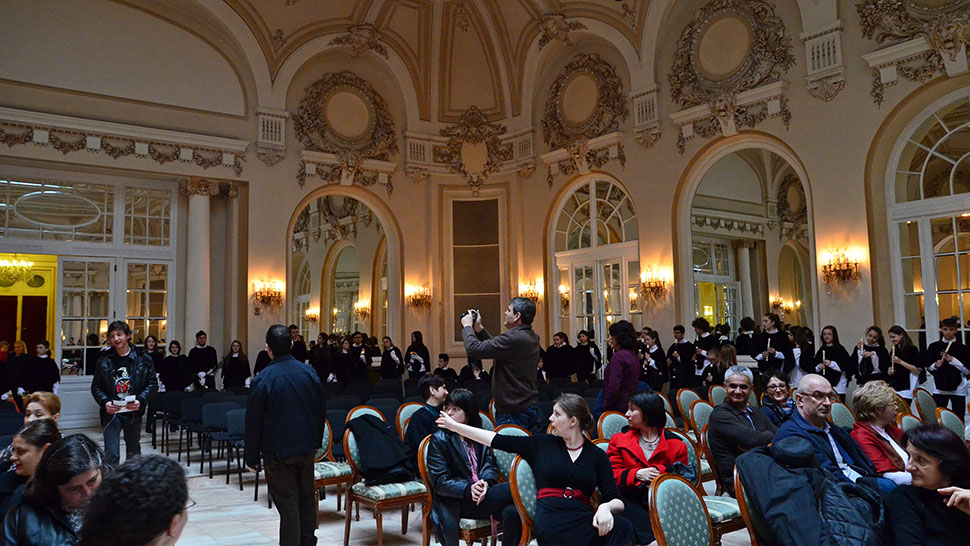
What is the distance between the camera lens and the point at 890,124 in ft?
32.8

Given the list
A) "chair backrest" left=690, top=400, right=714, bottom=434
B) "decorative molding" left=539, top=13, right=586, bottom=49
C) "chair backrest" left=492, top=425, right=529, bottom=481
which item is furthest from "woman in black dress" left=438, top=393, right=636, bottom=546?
"decorative molding" left=539, top=13, right=586, bottom=49

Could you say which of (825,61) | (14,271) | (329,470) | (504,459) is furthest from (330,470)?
(14,271)

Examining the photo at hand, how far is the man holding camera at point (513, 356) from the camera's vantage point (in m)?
4.62

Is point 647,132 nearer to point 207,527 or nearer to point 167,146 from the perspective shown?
point 167,146

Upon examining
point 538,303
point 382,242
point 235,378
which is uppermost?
point 382,242

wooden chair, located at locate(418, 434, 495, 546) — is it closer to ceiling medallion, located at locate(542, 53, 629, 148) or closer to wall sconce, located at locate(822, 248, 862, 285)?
wall sconce, located at locate(822, 248, 862, 285)

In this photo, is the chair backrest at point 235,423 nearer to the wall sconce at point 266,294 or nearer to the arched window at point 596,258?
the wall sconce at point 266,294

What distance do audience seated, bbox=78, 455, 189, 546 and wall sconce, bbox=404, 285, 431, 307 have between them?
1342cm

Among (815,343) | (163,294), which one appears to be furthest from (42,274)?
(815,343)

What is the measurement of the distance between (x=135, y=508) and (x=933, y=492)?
111 inches

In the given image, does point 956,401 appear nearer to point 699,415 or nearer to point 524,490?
point 699,415

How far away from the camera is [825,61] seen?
10523mm

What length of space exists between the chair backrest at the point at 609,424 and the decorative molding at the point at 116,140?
10.0 metres

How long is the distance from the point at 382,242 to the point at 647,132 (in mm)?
8554
